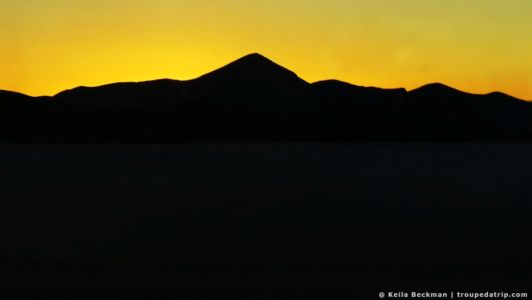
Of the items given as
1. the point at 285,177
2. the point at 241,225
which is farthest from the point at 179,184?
the point at 241,225

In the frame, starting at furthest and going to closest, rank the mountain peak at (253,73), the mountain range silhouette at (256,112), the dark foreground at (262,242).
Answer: the mountain peak at (253,73) → the mountain range silhouette at (256,112) → the dark foreground at (262,242)

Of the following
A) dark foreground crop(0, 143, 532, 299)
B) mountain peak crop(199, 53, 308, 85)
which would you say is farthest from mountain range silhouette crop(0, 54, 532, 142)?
dark foreground crop(0, 143, 532, 299)

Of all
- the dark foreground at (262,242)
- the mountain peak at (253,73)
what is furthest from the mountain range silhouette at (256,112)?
the dark foreground at (262,242)

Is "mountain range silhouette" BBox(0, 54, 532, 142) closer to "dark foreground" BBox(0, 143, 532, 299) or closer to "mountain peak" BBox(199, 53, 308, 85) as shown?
"mountain peak" BBox(199, 53, 308, 85)

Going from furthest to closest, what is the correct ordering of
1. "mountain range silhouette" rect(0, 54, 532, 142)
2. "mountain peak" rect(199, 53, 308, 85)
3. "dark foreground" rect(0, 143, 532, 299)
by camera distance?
"mountain peak" rect(199, 53, 308, 85) → "mountain range silhouette" rect(0, 54, 532, 142) → "dark foreground" rect(0, 143, 532, 299)

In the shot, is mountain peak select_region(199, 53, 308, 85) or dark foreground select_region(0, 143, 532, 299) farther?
mountain peak select_region(199, 53, 308, 85)

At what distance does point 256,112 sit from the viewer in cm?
12850

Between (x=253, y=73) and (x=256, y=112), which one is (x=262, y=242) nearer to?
(x=256, y=112)

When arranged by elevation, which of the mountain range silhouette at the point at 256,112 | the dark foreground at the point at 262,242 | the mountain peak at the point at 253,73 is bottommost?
the dark foreground at the point at 262,242

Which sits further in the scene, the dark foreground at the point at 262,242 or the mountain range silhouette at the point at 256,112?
the mountain range silhouette at the point at 256,112

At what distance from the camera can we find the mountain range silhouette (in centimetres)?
11488

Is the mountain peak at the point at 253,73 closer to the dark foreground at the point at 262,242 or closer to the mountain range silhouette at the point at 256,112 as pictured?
the mountain range silhouette at the point at 256,112

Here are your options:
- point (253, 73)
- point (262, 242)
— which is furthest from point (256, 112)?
point (262, 242)

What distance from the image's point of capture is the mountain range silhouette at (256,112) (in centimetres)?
11488
